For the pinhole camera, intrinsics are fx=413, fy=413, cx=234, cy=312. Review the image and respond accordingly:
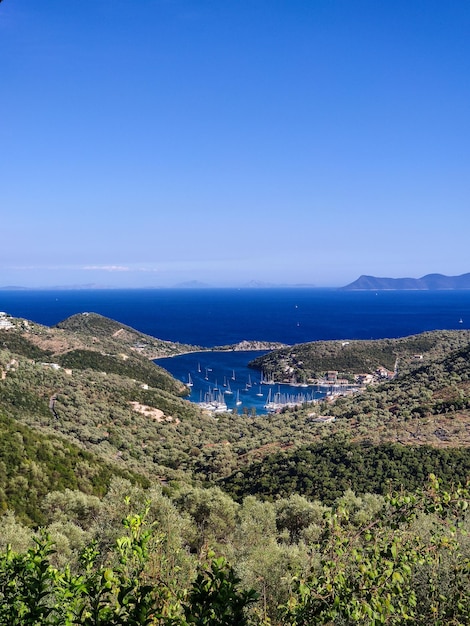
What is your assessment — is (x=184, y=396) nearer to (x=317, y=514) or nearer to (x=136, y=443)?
(x=136, y=443)

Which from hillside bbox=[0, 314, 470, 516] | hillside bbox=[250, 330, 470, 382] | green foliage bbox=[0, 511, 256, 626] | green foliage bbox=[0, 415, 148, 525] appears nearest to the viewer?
green foliage bbox=[0, 511, 256, 626]

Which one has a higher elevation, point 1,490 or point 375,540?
point 375,540

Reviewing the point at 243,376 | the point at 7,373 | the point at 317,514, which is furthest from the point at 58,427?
the point at 243,376

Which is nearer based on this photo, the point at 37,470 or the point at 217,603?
the point at 217,603

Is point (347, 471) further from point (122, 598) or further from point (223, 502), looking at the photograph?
point (122, 598)

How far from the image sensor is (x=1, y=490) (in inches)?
860

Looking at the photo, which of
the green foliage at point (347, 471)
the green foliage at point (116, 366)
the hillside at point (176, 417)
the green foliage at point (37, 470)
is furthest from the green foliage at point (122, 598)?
the green foliage at point (116, 366)

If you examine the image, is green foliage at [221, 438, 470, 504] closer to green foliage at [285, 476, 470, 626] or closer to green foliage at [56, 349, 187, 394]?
green foliage at [285, 476, 470, 626]

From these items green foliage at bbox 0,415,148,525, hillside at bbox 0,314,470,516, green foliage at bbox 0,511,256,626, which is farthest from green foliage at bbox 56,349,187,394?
A: green foliage at bbox 0,511,256,626

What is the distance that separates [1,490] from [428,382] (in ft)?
182

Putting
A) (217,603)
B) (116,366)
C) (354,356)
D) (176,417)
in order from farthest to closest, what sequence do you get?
1. (354,356)
2. (116,366)
3. (176,417)
4. (217,603)

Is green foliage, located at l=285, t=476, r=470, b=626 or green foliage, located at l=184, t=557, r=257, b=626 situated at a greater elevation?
green foliage, located at l=184, t=557, r=257, b=626

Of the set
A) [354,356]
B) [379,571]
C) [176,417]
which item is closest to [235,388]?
[354,356]

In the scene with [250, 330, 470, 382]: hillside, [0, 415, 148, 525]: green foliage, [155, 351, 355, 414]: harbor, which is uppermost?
[0, 415, 148, 525]: green foliage
